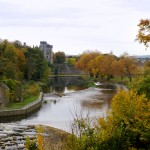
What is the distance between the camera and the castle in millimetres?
167250

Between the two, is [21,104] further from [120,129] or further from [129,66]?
[129,66]

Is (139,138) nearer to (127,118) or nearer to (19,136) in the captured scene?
(127,118)

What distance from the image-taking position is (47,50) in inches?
6762

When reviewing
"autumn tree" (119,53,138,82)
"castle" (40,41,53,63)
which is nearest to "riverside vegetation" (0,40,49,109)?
"autumn tree" (119,53,138,82)

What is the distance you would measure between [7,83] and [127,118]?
32.8m

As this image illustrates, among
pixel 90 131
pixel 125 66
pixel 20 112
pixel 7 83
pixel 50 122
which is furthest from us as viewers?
pixel 125 66

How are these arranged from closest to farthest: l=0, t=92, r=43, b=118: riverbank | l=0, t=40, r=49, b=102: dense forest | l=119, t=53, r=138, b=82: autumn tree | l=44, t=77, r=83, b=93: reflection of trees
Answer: l=0, t=92, r=43, b=118: riverbank → l=0, t=40, r=49, b=102: dense forest → l=44, t=77, r=83, b=93: reflection of trees → l=119, t=53, r=138, b=82: autumn tree

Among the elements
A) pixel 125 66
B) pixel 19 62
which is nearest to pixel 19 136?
pixel 19 62

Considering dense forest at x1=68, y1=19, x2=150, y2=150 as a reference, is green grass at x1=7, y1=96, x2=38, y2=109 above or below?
below

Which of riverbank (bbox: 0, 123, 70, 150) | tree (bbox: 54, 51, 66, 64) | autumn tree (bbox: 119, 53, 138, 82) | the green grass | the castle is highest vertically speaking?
the castle

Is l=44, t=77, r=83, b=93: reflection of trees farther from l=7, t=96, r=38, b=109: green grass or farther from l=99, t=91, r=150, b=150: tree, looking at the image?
l=99, t=91, r=150, b=150: tree

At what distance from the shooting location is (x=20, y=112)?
1613 inches

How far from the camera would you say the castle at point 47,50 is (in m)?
167

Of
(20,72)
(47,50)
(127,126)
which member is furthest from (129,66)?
(47,50)
